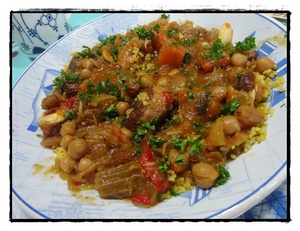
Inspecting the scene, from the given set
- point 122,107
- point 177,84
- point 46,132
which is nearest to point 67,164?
point 46,132

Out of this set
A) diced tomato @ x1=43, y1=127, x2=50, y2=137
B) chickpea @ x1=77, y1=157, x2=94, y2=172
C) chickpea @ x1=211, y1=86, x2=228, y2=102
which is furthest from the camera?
diced tomato @ x1=43, y1=127, x2=50, y2=137

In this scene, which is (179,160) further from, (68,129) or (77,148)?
(68,129)

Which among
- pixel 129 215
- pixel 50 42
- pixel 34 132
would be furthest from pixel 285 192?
pixel 50 42

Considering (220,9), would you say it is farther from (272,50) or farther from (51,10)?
(51,10)

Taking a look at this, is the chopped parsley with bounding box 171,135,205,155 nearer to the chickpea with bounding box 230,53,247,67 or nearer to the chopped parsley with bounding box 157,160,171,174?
the chopped parsley with bounding box 157,160,171,174

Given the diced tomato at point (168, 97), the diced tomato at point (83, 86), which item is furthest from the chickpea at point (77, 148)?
the diced tomato at point (168, 97)

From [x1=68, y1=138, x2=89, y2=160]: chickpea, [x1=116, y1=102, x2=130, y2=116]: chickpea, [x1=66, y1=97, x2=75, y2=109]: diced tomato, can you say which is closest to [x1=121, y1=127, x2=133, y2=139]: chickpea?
[x1=116, y1=102, x2=130, y2=116]: chickpea
